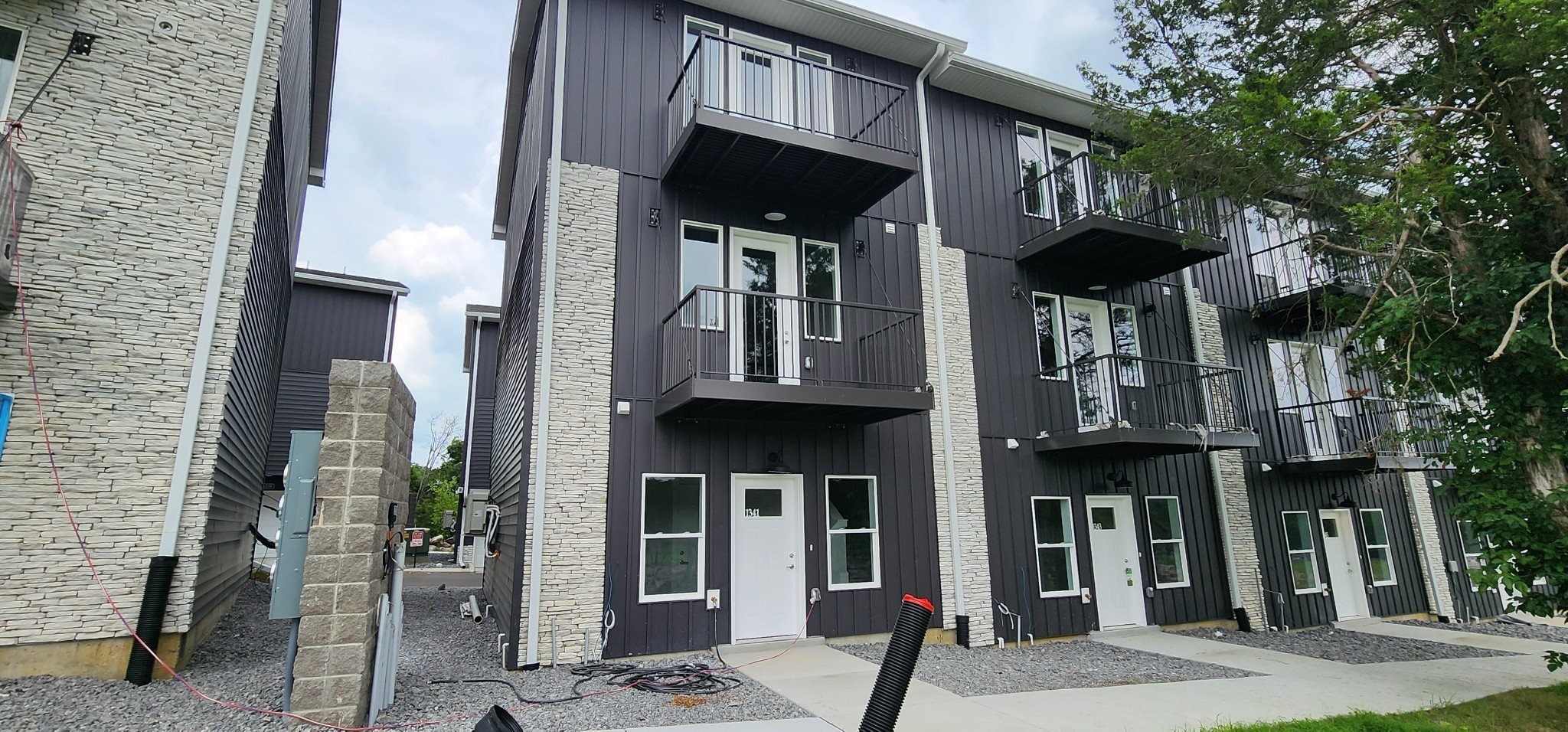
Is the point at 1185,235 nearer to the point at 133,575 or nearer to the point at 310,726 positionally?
the point at 310,726

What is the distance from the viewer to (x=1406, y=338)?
296 inches

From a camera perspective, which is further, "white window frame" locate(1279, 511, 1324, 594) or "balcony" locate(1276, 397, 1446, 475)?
"balcony" locate(1276, 397, 1446, 475)

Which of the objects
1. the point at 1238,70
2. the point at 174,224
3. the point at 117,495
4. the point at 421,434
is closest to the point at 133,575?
the point at 117,495

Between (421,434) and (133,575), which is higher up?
(421,434)

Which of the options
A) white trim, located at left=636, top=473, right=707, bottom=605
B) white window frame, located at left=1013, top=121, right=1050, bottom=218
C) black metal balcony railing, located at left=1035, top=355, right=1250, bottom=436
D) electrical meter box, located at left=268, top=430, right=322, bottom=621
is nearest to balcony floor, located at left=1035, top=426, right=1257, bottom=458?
black metal balcony railing, located at left=1035, top=355, right=1250, bottom=436

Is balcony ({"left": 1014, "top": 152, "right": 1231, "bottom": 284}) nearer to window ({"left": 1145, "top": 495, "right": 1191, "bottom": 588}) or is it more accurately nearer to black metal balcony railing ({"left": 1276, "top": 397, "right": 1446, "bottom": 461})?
window ({"left": 1145, "top": 495, "right": 1191, "bottom": 588})

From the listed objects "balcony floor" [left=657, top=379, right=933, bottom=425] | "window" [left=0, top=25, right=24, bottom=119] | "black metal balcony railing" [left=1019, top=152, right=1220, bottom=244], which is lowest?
"balcony floor" [left=657, top=379, right=933, bottom=425]

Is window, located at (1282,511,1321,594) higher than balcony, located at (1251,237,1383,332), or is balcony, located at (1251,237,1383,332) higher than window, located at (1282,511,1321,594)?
balcony, located at (1251,237,1383,332)

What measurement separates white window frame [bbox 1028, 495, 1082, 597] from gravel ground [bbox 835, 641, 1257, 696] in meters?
0.82

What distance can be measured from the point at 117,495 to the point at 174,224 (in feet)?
7.92

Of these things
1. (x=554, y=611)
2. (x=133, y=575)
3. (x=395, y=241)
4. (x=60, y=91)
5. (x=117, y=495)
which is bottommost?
(x=554, y=611)

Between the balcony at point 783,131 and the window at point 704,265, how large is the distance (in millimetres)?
581

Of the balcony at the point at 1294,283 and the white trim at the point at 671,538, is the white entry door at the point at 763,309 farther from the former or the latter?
the balcony at the point at 1294,283

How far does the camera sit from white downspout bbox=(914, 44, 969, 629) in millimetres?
9766
